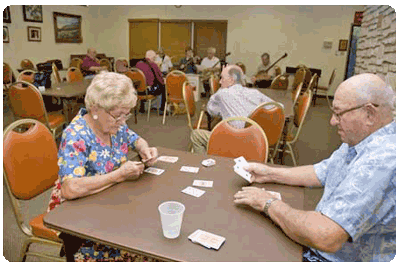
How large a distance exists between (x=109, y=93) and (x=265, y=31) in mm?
8498

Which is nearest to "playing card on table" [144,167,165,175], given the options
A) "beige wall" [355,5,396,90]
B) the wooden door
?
"beige wall" [355,5,396,90]

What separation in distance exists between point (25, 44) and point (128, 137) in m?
7.76

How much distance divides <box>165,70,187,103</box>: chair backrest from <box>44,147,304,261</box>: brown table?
384cm

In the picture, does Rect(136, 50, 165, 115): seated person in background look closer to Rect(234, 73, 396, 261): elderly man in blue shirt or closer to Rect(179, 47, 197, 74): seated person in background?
Rect(179, 47, 197, 74): seated person in background

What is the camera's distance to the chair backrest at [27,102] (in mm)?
3234

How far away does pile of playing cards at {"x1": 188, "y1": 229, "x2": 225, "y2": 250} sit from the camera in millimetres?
1015

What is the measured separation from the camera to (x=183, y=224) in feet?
3.71

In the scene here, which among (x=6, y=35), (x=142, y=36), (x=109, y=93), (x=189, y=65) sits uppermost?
(x=142, y=36)

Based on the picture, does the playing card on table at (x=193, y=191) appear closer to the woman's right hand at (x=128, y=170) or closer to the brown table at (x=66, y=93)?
the woman's right hand at (x=128, y=170)

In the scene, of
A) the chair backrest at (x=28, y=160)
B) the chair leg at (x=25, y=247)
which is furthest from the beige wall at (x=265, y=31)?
the chair leg at (x=25, y=247)

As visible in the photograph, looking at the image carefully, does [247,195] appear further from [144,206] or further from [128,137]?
[128,137]

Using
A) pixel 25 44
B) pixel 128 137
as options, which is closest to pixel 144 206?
pixel 128 137

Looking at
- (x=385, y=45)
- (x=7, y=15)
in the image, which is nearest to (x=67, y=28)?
(x=7, y=15)

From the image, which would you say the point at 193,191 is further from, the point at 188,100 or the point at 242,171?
the point at 188,100
